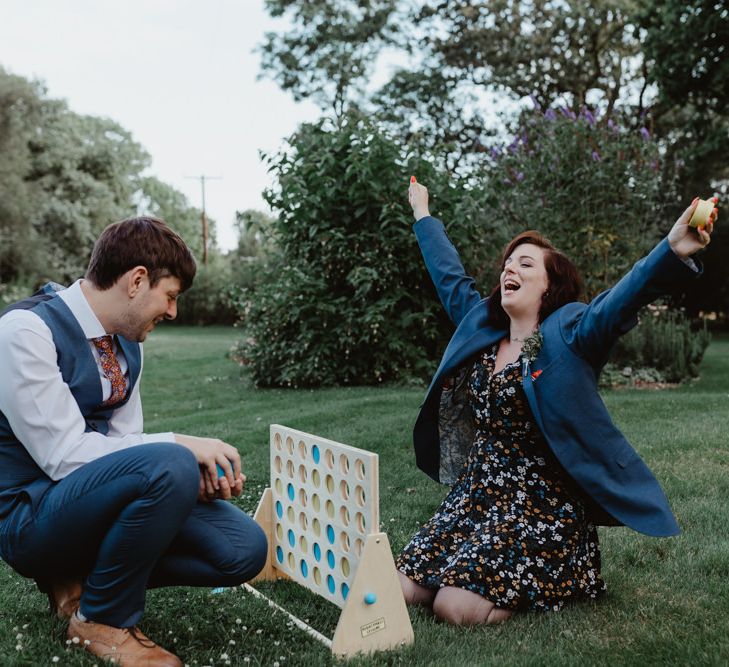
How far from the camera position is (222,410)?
8.25m

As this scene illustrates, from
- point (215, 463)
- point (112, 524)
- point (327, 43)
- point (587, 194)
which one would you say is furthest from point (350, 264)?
point (327, 43)

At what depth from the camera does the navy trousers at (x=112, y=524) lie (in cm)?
229

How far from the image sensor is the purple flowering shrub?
31.3ft

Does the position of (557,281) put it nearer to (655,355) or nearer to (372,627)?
(372,627)

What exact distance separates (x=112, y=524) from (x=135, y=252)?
84 cm

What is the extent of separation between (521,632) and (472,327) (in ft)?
4.04

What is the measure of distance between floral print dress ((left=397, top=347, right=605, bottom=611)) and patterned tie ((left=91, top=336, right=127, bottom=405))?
135cm

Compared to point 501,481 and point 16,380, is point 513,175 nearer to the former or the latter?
point 501,481

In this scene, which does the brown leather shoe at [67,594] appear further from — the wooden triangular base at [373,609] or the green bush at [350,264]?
the green bush at [350,264]

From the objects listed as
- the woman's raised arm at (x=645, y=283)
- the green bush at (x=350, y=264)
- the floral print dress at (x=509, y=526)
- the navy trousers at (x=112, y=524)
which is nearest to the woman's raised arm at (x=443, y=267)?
the floral print dress at (x=509, y=526)

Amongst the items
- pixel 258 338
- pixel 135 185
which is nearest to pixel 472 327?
pixel 258 338

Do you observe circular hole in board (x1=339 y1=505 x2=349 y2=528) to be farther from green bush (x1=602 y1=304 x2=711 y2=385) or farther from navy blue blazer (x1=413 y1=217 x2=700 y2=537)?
green bush (x1=602 y1=304 x2=711 y2=385)

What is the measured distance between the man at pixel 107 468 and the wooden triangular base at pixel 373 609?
36cm

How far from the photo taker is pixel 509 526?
3.03 meters
